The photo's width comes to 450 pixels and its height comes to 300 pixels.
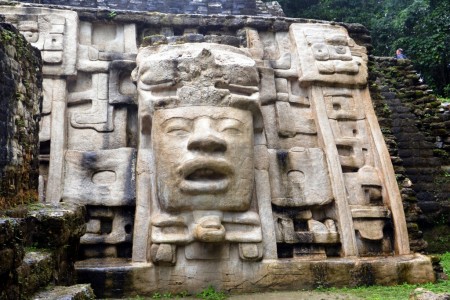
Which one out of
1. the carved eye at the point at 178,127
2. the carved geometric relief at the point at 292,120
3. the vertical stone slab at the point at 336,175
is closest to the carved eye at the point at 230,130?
the carved eye at the point at 178,127

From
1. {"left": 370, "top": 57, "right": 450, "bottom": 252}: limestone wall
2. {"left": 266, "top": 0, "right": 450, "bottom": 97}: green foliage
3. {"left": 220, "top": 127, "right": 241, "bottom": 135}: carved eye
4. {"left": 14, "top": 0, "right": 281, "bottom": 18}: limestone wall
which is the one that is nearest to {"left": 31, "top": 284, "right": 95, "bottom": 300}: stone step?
{"left": 220, "top": 127, "right": 241, "bottom": 135}: carved eye

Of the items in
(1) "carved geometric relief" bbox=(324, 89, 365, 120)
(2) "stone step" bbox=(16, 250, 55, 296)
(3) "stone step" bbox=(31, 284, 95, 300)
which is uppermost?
(1) "carved geometric relief" bbox=(324, 89, 365, 120)

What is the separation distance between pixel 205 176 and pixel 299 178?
1.23m

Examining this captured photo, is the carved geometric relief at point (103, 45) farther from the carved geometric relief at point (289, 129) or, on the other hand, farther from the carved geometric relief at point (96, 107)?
the carved geometric relief at point (289, 129)

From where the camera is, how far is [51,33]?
6105 millimetres

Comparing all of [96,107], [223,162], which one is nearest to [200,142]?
[223,162]

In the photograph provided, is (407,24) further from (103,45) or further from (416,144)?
(103,45)

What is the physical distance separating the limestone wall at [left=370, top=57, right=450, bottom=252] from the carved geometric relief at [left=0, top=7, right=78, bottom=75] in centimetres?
400

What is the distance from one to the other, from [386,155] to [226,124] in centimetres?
206

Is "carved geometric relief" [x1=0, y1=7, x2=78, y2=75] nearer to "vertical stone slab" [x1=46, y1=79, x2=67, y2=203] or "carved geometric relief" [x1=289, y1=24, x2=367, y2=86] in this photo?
"vertical stone slab" [x1=46, y1=79, x2=67, y2=203]

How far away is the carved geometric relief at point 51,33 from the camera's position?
5.90 meters

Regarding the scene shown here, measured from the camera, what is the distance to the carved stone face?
16.1ft

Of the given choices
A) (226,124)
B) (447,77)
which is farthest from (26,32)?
(447,77)

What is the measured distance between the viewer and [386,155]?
5.88m
